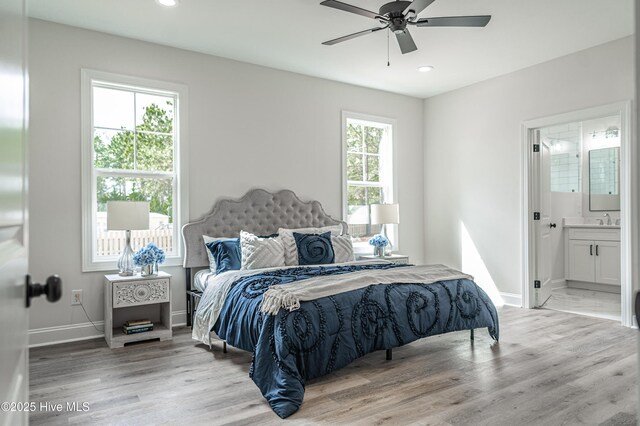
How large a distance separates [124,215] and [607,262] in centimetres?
623

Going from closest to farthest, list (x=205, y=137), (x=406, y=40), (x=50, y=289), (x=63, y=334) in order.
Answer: (x=50, y=289), (x=406, y=40), (x=63, y=334), (x=205, y=137)

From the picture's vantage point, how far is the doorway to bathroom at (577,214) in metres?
5.21

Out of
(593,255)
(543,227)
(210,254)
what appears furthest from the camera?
(593,255)

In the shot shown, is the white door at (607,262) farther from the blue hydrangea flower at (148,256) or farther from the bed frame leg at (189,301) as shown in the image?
the blue hydrangea flower at (148,256)

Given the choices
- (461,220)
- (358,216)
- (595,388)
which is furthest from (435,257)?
(595,388)

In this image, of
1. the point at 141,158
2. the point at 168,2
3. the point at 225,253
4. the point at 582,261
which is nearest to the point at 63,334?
the point at 225,253

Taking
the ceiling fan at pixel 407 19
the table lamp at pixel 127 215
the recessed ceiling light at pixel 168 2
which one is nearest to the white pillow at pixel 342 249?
the table lamp at pixel 127 215

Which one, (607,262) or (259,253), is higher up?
(259,253)

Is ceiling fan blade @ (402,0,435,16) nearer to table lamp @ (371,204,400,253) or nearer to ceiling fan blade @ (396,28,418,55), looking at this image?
ceiling fan blade @ (396,28,418,55)

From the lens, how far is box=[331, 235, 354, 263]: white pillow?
4836 mm

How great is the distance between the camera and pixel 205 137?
15.7ft

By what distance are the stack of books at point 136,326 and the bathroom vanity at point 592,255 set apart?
595 cm

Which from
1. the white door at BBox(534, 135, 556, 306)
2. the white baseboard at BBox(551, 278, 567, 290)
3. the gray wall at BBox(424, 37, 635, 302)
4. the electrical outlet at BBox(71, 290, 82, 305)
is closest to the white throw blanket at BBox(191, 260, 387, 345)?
the electrical outlet at BBox(71, 290, 82, 305)

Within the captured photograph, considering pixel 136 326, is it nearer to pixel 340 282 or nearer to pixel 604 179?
pixel 340 282
